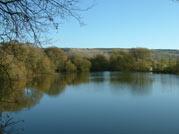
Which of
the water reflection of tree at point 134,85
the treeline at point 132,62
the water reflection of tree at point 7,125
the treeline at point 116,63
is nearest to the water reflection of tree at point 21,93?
the water reflection of tree at point 7,125

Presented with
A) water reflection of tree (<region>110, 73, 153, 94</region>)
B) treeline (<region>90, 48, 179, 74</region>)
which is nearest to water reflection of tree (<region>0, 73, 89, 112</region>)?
water reflection of tree (<region>110, 73, 153, 94</region>)

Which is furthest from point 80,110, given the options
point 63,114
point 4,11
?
point 4,11

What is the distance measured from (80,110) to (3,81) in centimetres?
487

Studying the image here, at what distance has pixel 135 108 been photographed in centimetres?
679

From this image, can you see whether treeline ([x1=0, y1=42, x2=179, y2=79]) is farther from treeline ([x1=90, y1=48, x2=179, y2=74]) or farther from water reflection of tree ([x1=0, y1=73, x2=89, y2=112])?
water reflection of tree ([x1=0, y1=73, x2=89, y2=112])

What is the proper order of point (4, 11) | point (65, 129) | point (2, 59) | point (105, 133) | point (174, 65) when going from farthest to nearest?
point (174, 65) < point (65, 129) < point (105, 133) < point (2, 59) < point (4, 11)

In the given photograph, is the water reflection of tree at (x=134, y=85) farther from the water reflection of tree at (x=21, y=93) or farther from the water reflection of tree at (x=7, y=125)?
A: the water reflection of tree at (x=7, y=125)

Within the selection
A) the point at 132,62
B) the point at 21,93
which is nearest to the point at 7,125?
the point at 21,93

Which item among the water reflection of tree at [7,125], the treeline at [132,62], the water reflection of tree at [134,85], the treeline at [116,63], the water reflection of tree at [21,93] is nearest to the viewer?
the water reflection of tree at [7,125]

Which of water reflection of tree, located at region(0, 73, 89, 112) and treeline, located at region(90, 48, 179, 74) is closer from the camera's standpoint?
water reflection of tree, located at region(0, 73, 89, 112)

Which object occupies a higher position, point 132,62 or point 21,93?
point 132,62

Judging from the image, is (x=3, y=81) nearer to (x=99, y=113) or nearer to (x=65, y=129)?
(x=65, y=129)

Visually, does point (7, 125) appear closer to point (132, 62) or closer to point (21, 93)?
point (21, 93)

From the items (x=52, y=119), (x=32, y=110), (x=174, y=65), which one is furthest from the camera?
(x=174, y=65)
